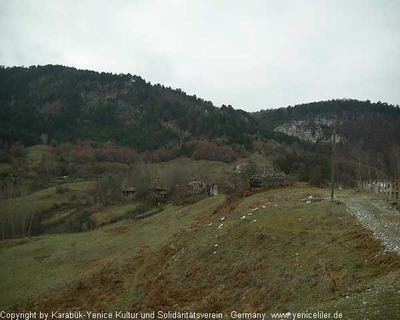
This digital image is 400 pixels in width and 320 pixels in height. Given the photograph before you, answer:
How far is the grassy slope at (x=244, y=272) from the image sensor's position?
54.7ft

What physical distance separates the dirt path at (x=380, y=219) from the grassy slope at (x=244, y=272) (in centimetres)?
74

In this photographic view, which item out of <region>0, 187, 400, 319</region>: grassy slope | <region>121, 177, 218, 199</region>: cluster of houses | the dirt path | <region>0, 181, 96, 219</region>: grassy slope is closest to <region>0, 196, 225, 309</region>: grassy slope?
<region>0, 187, 400, 319</region>: grassy slope

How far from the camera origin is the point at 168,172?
122 m

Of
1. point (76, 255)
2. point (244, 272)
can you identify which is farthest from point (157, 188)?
point (244, 272)

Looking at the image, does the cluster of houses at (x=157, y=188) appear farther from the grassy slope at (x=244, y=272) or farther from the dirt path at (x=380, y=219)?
the dirt path at (x=380, y=219)

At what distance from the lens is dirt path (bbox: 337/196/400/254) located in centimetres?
2027

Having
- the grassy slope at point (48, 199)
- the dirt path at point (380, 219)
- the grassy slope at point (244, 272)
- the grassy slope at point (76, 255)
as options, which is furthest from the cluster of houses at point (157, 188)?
the dirt path at point (380, 219)

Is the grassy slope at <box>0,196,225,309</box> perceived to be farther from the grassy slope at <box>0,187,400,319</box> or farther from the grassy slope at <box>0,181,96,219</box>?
the grassy slope at <box>0,181,96,219</box>

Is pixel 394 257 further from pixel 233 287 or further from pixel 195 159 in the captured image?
pixel 195 159

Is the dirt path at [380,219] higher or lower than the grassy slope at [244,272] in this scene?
higher

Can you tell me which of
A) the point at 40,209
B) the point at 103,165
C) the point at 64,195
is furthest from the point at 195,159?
→ the point at 40,209

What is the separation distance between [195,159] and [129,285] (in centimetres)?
16724

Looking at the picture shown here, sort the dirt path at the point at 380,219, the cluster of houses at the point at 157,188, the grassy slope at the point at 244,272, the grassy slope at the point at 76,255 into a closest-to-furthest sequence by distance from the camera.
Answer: the grassy slope at the point at 244,272
the dirt path at the point at 380,219
the grassy slope at the point at 76,255
the cluster of houses at the point at 157,188

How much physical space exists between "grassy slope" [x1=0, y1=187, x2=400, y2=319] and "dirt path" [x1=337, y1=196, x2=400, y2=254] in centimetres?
74
